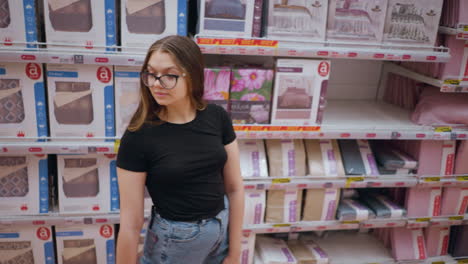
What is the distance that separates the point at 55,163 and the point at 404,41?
2.15 metres

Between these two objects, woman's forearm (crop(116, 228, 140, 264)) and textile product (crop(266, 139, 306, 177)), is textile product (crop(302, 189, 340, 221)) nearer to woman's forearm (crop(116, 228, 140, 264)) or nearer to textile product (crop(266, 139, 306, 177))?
textile product (crop(266, 139, 306, 177))

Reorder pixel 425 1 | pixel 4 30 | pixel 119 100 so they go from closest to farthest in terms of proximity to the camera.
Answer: pixel 4 30, pixel 119 100, pixel 425 1

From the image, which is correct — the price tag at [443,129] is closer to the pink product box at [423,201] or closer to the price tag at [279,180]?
the pink product box at [423,201]

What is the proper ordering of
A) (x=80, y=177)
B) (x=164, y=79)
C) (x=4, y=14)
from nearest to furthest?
(x=164, y=79)
(x=4, y=14)
(x=80, y=177)

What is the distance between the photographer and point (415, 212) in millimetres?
2697

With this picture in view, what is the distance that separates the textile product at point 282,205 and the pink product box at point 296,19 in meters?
0.94

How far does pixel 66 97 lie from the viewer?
2.09 meters

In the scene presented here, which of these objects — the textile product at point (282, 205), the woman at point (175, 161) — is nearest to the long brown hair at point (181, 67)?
the woman at point (175, 161)

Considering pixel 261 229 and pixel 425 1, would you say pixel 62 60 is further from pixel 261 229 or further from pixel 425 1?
pixel 425 1

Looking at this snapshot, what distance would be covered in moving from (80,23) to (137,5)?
29cm

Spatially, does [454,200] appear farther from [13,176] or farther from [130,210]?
[13,176]

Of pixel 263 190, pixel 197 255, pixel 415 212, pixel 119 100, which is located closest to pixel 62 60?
pixel 119 100

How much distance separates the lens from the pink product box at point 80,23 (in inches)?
76.4

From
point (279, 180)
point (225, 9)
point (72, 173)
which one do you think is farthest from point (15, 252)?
point (225, 9)
